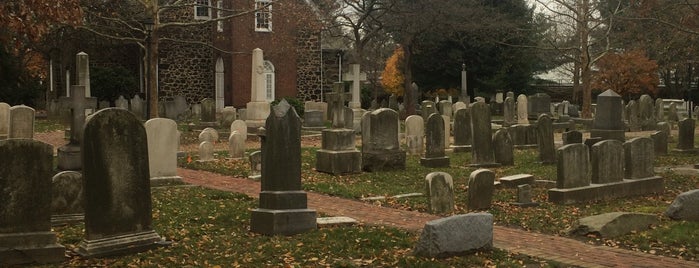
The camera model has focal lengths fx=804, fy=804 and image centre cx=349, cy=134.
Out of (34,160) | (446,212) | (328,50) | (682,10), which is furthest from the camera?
(328,50)

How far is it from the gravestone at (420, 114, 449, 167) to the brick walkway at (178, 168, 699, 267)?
5.08m

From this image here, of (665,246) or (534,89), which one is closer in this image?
(665,246)

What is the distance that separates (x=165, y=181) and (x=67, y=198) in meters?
5.01

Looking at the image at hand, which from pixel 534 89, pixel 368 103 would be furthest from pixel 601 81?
pixel 368 103

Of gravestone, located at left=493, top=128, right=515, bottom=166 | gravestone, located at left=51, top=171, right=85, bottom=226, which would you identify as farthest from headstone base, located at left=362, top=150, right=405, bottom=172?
gravestone, located at left=51, top=171, right=85, bottom=226

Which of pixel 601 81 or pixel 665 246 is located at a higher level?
pixel 601 81

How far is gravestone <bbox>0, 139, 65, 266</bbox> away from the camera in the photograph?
25.5 feet

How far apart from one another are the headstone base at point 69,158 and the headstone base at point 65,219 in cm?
384

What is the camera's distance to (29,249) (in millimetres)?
7902

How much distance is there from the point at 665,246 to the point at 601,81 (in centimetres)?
4196

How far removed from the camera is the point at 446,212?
40.9 feet

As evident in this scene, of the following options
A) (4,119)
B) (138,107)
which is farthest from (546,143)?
(138,107)

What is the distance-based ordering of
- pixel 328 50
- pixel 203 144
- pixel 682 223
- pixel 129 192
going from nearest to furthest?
pixel 129 192 < pixel 682 223 < pixel 203 144 < pixel 328 50

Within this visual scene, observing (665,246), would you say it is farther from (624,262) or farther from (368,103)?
(368,103)
